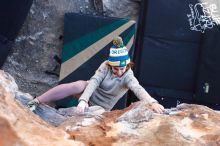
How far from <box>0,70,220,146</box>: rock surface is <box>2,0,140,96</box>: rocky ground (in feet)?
8.61

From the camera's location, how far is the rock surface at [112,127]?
192cm

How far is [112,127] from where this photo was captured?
7.45 ft

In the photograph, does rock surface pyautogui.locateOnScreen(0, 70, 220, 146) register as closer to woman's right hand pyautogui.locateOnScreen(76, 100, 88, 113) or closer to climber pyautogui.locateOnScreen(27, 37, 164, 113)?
woman's right hand pyautogui.locateOnScreen(76, 100, 88, 113)

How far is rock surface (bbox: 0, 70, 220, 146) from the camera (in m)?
1.92

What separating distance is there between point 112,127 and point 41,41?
118 inches

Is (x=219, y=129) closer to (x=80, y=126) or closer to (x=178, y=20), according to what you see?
(x=80, y=126)

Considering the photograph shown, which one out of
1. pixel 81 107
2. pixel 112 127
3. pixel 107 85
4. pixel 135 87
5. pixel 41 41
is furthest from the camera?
pixel 41 41

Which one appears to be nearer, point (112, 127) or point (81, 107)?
point (112, 127)

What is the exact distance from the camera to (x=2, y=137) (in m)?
1.85

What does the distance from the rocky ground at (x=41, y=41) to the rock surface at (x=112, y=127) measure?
2.62 m

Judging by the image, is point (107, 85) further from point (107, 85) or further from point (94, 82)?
point (94, 82)

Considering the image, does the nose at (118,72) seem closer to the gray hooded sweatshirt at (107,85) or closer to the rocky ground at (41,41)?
the gray hooded sweatshirt at (107,85)

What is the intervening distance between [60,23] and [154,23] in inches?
37.7

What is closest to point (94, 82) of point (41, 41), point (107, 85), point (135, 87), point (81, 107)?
point (107, 85)
